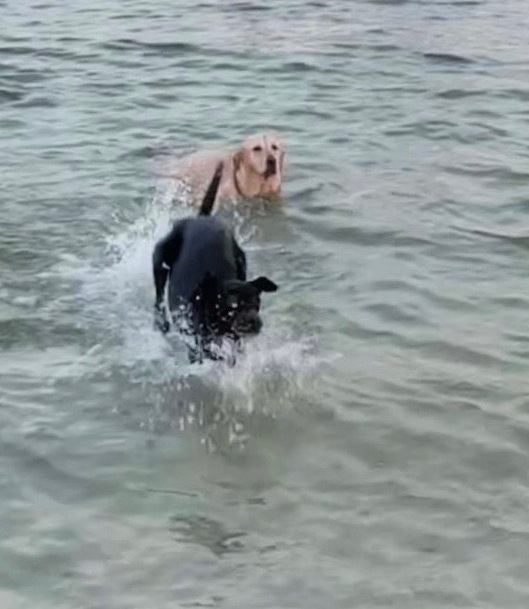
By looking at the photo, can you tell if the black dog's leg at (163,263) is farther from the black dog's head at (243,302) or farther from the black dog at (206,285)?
the black dog's head at (243,302)

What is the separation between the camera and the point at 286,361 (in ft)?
21.0

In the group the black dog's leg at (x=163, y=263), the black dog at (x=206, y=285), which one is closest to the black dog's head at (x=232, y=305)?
the black dog at (x=206, y=285)

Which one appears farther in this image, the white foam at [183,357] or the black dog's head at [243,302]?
the white foam at [183,357]

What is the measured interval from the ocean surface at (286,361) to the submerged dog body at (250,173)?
22cm

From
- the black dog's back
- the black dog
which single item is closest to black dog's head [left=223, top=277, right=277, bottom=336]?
the black dog

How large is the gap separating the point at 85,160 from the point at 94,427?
15.2 feet

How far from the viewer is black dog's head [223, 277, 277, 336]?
5.84 metres

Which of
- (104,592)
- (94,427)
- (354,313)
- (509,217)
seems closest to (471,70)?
(509,217)

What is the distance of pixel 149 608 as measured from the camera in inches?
175

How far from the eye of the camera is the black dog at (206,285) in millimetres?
5906

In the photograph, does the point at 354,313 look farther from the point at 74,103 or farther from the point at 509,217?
the point at 74,103

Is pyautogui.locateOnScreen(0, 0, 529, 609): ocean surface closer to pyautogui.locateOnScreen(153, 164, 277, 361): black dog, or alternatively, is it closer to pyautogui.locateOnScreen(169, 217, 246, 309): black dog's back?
pyautogui.locateOnScreen(153, 164, 277, 361): black dog

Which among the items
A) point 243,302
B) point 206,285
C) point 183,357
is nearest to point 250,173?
point 183,357

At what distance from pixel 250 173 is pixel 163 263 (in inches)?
105
